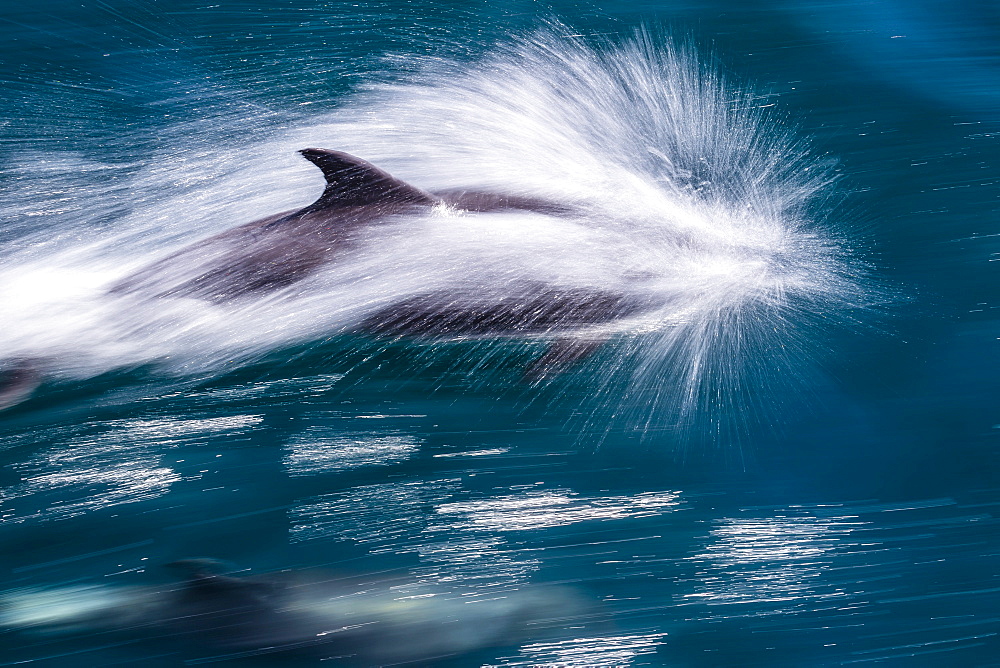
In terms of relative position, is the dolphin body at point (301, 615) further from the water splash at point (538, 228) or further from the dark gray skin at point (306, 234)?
the dark gray skin at point (306, 234)

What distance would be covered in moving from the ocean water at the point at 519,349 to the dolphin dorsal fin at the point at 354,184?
15cm

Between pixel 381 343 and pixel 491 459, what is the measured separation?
1.71 ft

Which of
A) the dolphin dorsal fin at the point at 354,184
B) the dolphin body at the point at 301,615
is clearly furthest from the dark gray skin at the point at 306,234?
the dolphin body at the point at 301,615

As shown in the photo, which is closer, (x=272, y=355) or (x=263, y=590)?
(x=263, y=590)

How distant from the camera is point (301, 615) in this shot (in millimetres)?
1822

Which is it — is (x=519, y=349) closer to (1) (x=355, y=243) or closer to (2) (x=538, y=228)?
(2) (x=538, y=228)

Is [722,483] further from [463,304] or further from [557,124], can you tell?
[557,124]

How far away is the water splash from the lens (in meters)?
2.41

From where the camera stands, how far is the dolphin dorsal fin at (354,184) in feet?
8.73

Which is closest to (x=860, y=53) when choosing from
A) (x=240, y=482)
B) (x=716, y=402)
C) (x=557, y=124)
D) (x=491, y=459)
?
(x=557, y=124)

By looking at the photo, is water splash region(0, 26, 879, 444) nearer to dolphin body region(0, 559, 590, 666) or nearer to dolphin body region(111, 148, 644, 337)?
dolphin body region(111, 148, 644, 337)

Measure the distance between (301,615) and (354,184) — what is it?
134cm

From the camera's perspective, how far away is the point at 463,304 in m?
2.48

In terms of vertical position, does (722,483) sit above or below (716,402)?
below
